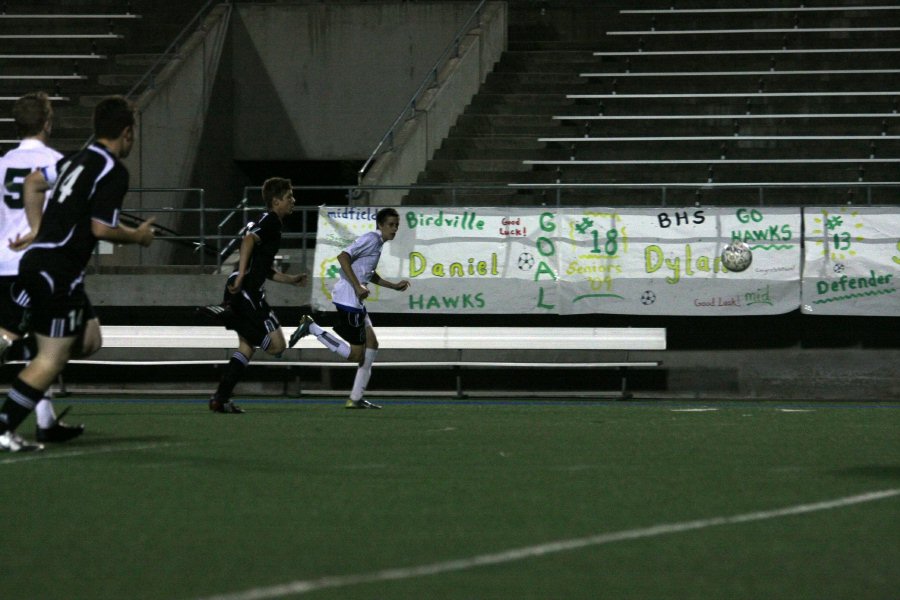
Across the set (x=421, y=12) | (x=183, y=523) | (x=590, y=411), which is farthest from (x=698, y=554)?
(x=421, y=12)

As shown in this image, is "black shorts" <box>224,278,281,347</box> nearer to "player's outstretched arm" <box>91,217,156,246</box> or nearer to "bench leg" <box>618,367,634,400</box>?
"player's outstretched arm" <box>91,217,156,246</box>

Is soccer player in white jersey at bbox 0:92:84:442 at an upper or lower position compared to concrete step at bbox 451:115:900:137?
lower

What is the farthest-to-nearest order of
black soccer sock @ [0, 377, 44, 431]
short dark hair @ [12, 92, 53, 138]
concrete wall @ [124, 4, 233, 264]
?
concrete wall @ [124, 4, 233, 264], short dark hair @ [12, 92, 53, 138], black soccer sock @ [0, 377, 44, 431]

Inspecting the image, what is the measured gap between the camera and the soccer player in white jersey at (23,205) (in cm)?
919

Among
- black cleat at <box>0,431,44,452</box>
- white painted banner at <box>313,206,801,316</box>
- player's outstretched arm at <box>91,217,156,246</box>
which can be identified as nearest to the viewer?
player's outstretched arm at <box>91,217,156,246</box>

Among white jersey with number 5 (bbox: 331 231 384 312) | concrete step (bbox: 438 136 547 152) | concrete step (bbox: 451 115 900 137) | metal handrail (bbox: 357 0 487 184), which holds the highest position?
metal handrail (bbox: 357 0 487 184)

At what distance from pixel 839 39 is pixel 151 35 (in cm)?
1210

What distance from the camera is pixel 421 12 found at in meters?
26.3

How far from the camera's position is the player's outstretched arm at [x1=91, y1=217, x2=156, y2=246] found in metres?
8.02

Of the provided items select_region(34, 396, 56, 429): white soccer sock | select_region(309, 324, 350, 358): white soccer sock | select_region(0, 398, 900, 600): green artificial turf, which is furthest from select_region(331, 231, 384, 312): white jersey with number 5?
select_region(34, 396, 56, 429): white soccer sock

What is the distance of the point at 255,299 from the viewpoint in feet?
40.5

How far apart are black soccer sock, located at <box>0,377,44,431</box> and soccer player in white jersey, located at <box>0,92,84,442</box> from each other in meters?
0.80

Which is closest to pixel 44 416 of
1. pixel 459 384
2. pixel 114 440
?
pixel 114 440

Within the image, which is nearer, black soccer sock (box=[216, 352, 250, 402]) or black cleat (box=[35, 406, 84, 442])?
black cleat (box=[35, 406, 84, 442])
